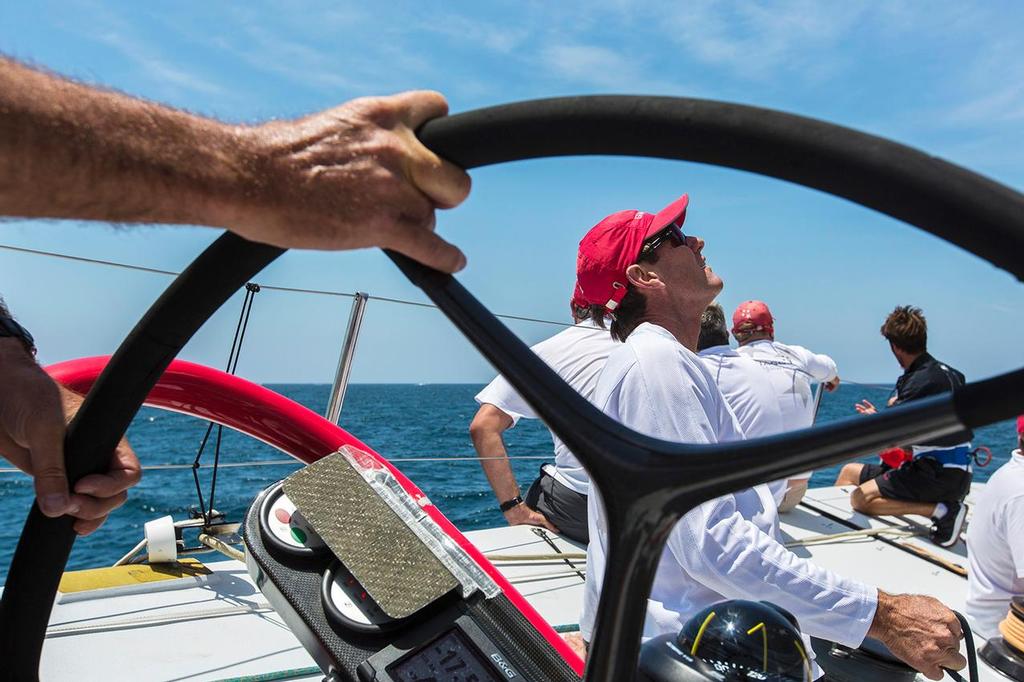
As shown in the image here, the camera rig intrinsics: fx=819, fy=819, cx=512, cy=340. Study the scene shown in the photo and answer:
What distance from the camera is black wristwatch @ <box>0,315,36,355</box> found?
3.09 ft

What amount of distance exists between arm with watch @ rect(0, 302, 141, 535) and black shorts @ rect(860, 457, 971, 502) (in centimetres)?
354

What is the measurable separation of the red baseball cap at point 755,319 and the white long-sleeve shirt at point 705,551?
9.66 ft

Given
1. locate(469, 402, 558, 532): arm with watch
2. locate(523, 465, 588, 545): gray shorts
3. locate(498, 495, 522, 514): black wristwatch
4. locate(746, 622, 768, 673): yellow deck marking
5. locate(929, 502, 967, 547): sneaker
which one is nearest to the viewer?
locate(746, 622, 768, 673): yellow deck marking

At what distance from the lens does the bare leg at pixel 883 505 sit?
369cm

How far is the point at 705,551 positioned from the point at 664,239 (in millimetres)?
816

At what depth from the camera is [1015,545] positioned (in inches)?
96.8

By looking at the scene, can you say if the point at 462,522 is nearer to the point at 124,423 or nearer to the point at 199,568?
the point at 199,568

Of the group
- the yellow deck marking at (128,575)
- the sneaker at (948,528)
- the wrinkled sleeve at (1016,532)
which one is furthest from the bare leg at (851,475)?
the yellow deck marking at (128,575)

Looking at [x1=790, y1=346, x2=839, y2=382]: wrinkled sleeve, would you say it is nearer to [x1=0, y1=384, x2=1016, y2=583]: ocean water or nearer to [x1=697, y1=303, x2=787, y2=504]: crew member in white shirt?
[x1=0, y1=384, x2=1016, y2=583]: ocean water

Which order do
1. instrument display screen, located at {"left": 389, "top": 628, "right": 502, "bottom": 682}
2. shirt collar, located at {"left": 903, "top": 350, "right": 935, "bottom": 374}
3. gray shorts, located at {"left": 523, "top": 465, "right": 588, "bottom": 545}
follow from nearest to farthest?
instrument display screen, located at {"left": 389, "top": 628, "right": 502, "bottom": 682} < gray shorts, located at {"left": 523, "top": 465, "right": 588, "bottom": 545} < shirt collar, located at {"left": 903, "top": 350, "right": 935, "bottom": 374}

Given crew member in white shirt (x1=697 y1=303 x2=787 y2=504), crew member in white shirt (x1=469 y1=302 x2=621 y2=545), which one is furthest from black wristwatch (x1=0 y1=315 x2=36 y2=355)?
crew member in white shirt (x1=697 y1=303 x2=787 y2=504)

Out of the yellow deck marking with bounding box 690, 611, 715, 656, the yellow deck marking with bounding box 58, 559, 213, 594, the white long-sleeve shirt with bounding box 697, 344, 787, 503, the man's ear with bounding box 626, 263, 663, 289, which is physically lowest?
the yellow deck marking with bounding box 58, 559, 213, 594

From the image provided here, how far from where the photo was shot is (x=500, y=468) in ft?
10.6

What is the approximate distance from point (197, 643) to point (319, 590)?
0.96 m
